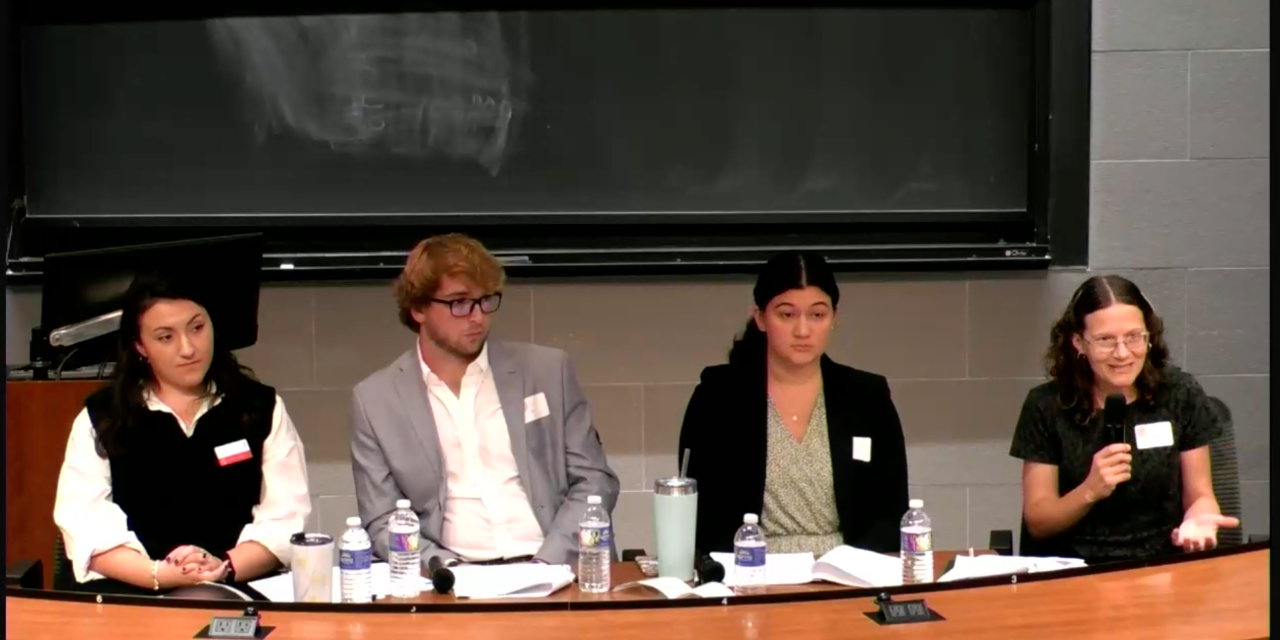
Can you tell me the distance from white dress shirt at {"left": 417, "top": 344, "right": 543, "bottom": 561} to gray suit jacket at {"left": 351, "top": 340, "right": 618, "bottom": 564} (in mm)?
22

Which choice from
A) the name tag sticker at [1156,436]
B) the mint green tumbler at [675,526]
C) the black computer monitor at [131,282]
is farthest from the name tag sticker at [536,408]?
the name tag sticker at [1156,436]

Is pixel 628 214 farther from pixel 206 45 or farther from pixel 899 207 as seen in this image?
pixel 206 45

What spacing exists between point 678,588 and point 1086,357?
1.08 metres

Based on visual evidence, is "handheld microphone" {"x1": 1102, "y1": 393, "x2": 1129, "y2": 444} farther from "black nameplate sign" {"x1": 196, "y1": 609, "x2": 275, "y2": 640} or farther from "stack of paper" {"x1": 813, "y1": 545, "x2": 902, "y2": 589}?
"black nameplate sign" {"x1": 196, "y1": 609, "x2": 275, "y2": 640}

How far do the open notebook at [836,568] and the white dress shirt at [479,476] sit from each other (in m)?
0.52

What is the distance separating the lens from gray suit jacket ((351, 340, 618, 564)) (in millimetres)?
2934

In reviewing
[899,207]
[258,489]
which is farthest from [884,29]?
[258,489]

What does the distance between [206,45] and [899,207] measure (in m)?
2.09

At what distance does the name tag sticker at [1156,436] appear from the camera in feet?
9.41

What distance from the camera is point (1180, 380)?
9.75 feet

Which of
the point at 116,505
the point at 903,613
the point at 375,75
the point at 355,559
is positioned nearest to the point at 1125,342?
the point at 903,613

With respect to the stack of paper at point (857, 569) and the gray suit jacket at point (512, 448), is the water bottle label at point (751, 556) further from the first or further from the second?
the gray suit jacket at point (512, 448)

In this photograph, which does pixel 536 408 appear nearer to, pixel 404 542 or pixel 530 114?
pixel 404 542

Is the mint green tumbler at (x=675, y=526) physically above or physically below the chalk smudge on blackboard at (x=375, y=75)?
below
